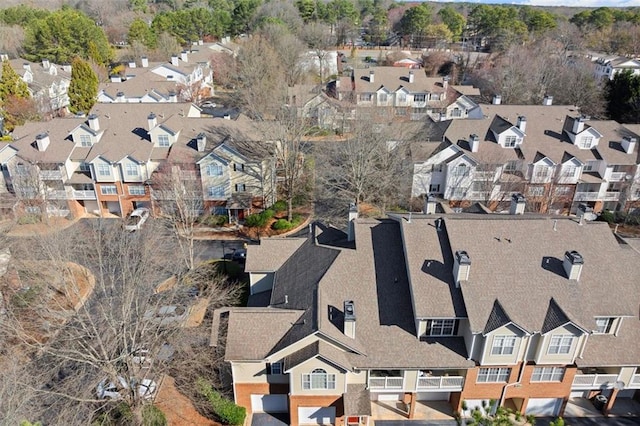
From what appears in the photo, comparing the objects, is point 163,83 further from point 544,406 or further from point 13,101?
point 544,406

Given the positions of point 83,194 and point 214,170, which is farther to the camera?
point 83,194

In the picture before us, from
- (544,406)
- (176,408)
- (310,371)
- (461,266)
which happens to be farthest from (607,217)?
(176,408)

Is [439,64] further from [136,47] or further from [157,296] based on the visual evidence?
[157,296]

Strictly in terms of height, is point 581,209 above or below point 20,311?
above

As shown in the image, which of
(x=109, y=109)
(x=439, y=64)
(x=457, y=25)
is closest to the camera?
(x=109, y=109)

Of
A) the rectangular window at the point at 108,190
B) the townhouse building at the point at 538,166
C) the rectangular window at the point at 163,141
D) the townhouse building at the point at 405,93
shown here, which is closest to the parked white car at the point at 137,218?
the rectangular window at the point at 108,190

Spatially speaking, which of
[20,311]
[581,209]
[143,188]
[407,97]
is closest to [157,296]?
[20,311]

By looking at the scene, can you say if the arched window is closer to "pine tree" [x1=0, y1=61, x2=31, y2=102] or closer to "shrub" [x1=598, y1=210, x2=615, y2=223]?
"shrub" [x1=598, y1=210, x2=615, y2=223]
